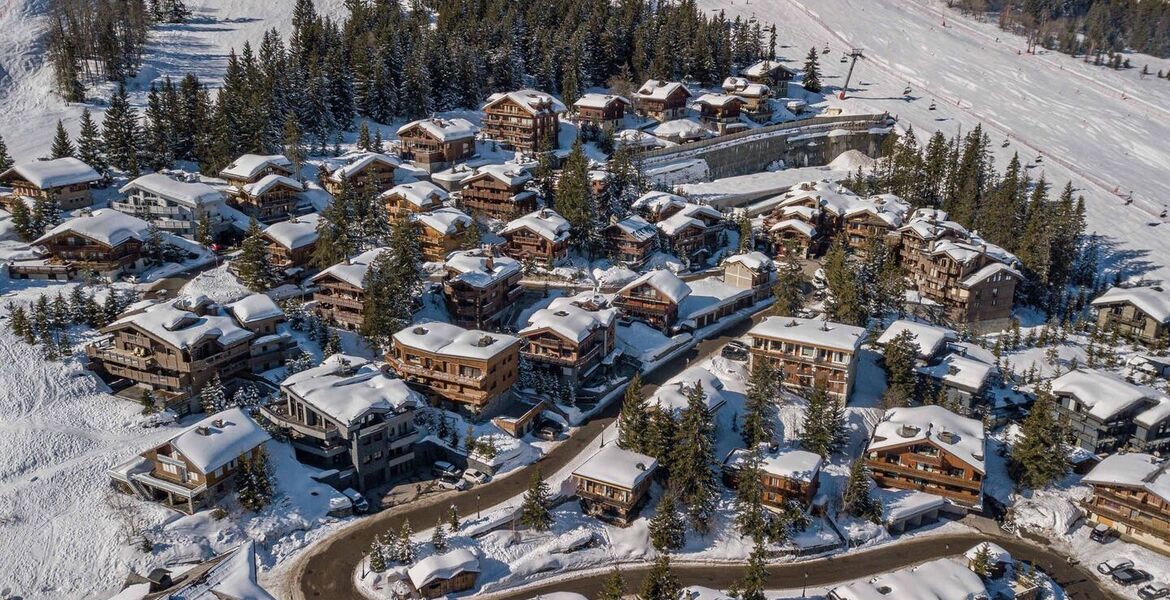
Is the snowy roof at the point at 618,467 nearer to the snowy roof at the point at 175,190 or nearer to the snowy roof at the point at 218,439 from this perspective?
the snowy roof at the point at 218,439

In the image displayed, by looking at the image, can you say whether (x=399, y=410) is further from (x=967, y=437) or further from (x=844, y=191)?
(x=844, y=191)

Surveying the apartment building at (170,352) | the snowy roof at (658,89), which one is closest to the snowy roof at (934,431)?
the apartment building at (170,352)

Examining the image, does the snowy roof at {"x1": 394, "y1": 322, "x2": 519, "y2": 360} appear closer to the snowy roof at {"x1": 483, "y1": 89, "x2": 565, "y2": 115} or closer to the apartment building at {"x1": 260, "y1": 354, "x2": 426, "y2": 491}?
the apartment building at {"x1": 260, "y1": 354, "x2": 426, "y2": 491}

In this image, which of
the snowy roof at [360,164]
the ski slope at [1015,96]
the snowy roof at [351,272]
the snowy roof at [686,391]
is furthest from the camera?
the ski slope at [1015,96]

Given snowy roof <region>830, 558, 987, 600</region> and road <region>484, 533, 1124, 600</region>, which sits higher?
snowy roof <region>830, 558, 987, 600</region>

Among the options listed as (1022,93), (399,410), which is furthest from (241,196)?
(1022,93)

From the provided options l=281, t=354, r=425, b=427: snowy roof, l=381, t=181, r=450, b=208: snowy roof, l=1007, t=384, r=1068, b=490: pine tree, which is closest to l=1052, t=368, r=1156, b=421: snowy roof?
l=1007, t=384, r=1068, b=490: pine tree

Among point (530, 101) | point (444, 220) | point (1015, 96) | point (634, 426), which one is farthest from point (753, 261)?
point (1015, 96)
